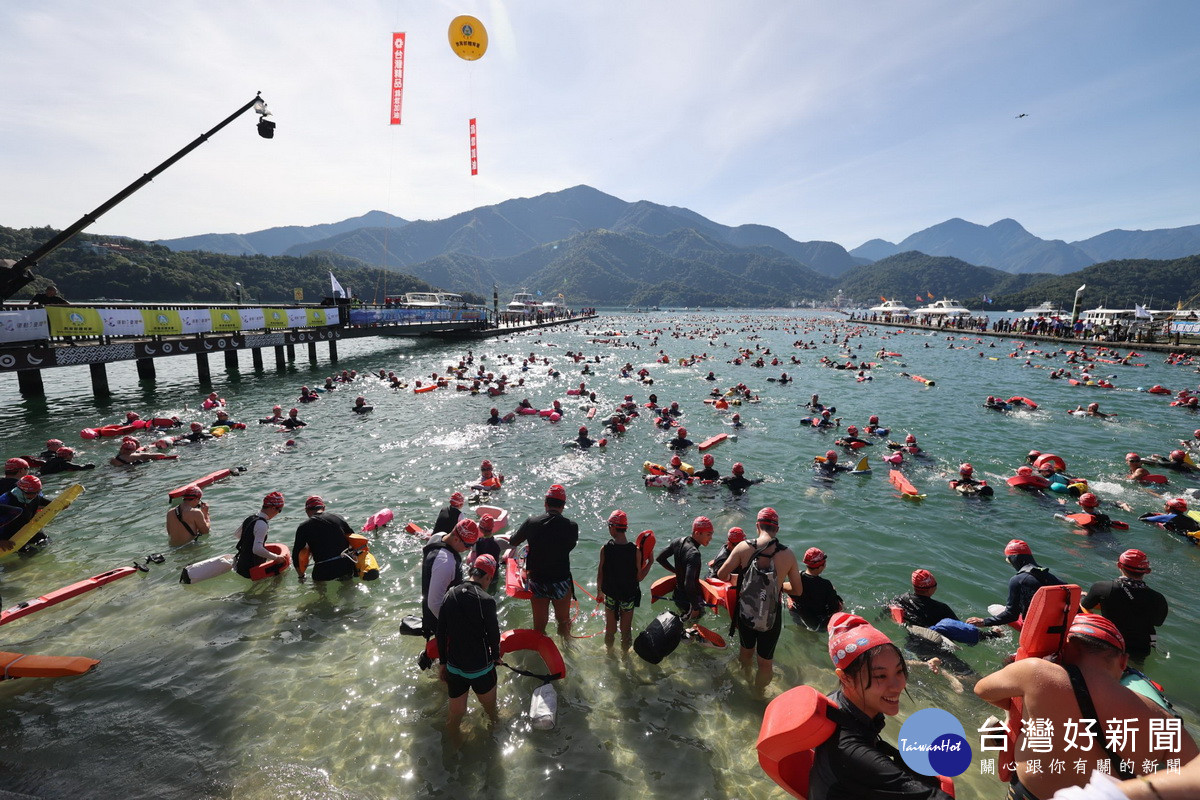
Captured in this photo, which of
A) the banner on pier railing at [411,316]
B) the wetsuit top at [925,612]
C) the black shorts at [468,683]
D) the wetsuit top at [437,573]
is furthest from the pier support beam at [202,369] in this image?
the wetsuit top at [925,612]

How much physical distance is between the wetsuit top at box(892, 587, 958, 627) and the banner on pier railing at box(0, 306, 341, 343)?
32.2m

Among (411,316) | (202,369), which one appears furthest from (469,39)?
(411,316)

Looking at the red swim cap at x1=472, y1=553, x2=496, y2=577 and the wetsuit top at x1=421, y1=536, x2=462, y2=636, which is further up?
the red swim cap at x1=472, y1=553, x2=496, y2=577

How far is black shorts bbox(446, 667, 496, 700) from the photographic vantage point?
17.7 ft

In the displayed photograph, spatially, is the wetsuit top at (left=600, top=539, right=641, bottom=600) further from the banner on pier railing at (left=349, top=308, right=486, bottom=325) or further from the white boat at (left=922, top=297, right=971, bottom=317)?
the white boat at (left=922, top=297, right=971, bottom=317)

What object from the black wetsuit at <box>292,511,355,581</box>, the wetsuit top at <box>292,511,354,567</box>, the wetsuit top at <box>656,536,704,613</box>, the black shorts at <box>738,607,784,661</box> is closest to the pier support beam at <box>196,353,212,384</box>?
the black wetsuit at <box>292,511,355,581</box>

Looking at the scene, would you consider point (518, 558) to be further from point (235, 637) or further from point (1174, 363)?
point (1174, 363)

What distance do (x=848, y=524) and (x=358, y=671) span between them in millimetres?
11016

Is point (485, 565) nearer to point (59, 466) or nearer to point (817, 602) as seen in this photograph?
point (817, 602)

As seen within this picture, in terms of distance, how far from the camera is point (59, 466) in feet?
46.9

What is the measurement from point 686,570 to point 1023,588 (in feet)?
16.7

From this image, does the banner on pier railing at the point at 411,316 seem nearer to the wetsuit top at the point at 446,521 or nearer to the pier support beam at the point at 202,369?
the pier support beam at the point at 202,369

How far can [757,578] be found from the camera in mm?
6035

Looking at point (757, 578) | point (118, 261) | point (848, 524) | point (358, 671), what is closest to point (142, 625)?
point (358, 671)
